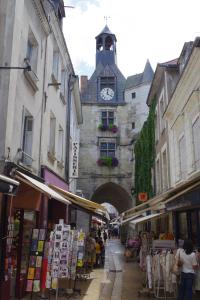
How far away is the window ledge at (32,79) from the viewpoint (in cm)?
785

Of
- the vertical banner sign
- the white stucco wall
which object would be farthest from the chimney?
the white stucco wall

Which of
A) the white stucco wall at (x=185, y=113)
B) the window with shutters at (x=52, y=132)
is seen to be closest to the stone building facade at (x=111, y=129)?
the white stucco wall at (x=185, y=113)

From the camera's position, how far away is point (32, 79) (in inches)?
321

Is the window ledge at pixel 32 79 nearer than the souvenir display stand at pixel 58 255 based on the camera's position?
No

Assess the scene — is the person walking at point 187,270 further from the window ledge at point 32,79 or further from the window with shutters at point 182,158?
the window with shutters at point 182,158

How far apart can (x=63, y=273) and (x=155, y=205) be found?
3.06 meters

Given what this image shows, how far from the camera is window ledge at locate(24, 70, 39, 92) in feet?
25.8

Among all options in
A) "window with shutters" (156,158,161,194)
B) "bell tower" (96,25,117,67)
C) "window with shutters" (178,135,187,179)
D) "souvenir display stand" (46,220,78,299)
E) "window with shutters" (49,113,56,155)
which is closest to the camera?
"souvenir display stand" (46,220,78,299)

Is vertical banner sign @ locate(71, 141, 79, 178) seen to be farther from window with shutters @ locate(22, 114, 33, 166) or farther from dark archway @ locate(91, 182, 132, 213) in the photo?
dark archway @ locate(91, 182, 132, 213)

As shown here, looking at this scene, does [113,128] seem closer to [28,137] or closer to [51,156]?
[51,156]

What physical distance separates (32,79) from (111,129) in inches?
792

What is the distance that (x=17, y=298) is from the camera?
6.96 meters

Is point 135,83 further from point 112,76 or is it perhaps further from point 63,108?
point 63,108

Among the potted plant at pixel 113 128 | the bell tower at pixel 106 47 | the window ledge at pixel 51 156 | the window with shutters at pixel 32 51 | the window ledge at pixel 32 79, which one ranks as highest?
the bell tower at pixel 106 47
